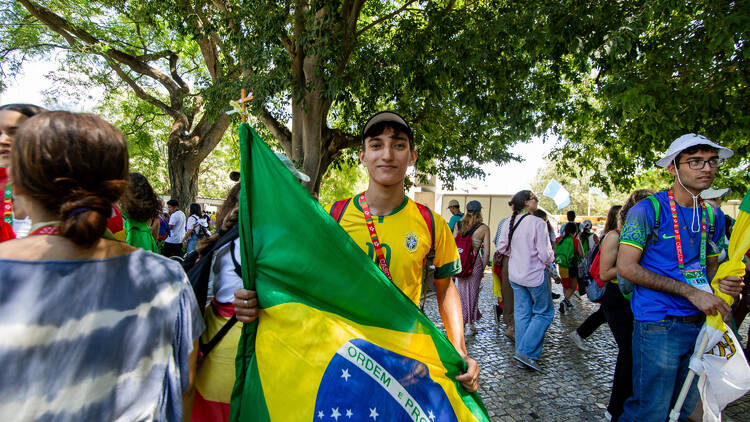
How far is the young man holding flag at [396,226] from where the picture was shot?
76.9 inches

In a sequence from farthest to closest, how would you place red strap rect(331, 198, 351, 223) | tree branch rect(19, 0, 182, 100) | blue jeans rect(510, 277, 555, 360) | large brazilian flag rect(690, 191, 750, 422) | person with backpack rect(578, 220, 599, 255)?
1. tree branch rect(19, 0, 182, 100)
2. person with backpack rect(578, 220, 599, 255)
3. blue jeans rect(510, 277, 555, 360)
4. large brazilian flag rect(690, 191, 750, 422)
5. red strap rect(331, 198, 351, 223)

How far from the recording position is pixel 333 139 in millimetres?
10273

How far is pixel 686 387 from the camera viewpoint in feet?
8.05

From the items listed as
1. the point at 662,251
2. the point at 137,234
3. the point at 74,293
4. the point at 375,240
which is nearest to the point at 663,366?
the point at 662,251

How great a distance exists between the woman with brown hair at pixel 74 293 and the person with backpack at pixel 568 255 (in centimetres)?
763

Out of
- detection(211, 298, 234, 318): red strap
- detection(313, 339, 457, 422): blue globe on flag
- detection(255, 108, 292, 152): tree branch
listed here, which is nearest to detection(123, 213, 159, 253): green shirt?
detection(211, 298, 234, 318): red strap

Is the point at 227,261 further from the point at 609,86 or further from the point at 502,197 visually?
the point at 502,197

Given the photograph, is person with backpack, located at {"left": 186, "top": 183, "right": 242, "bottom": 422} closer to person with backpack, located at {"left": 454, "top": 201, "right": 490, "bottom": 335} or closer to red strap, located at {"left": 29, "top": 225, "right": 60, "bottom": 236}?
red strap, located at {"left": 29, "top": 225, "right": 60, "bottom": 236}

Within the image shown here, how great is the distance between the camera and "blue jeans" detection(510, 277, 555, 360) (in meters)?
4.95

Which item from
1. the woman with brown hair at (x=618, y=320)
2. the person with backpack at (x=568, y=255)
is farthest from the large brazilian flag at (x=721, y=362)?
the person with backpack at (x=568, y=255)

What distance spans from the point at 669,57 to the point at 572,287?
4371mm

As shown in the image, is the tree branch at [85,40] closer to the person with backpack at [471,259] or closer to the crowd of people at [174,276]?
the crowd of people at [174,276]

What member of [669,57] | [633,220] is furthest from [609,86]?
[633,220]

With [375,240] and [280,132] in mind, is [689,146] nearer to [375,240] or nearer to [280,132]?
[375,240]
